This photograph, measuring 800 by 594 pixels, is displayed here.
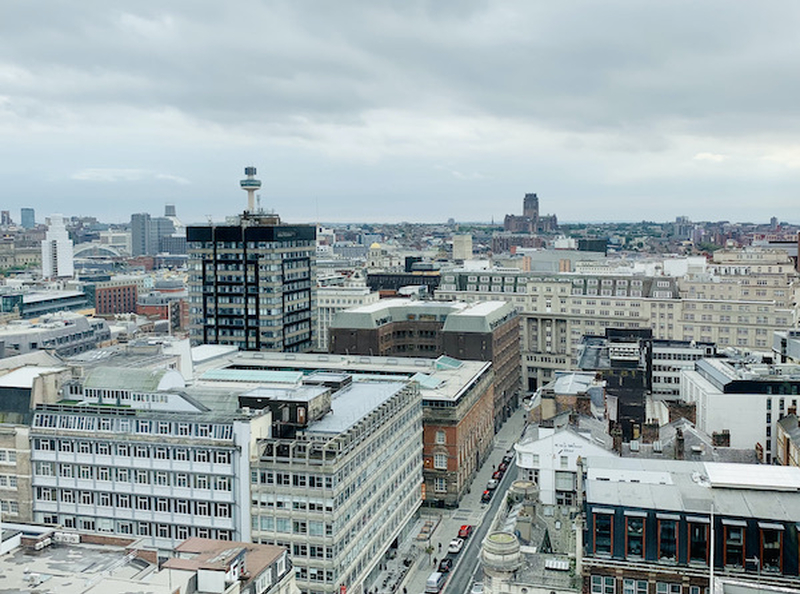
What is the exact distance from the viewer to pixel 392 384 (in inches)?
5074

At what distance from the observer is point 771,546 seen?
→ 7506cm

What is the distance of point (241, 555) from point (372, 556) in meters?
38.3

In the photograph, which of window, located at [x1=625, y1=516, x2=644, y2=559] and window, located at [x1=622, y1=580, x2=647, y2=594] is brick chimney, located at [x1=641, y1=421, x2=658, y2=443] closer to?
window, located at [x1=625, y1=516, x2=644, y2=559]

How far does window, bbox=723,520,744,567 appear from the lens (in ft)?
248

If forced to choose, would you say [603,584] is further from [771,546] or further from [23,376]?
[23,376]

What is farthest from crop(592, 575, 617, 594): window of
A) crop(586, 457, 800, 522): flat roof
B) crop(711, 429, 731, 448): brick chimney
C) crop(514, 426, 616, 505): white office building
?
crop(711, 429, 731, 448): brick chimney

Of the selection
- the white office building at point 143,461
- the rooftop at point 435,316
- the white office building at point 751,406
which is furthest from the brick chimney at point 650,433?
the rooftop at point 435,316

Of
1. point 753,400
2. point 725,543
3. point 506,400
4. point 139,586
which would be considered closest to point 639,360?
point 753,400

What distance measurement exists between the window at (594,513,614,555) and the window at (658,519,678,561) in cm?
426

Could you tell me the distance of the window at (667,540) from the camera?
252 ft

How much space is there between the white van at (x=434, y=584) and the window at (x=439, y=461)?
96.0 ft

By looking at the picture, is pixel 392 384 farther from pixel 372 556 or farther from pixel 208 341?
pixel 208 341

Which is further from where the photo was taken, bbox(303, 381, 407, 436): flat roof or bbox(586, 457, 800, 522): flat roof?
bbox(303, 381, 407, 436): flat roof

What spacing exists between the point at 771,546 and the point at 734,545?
3059mm
